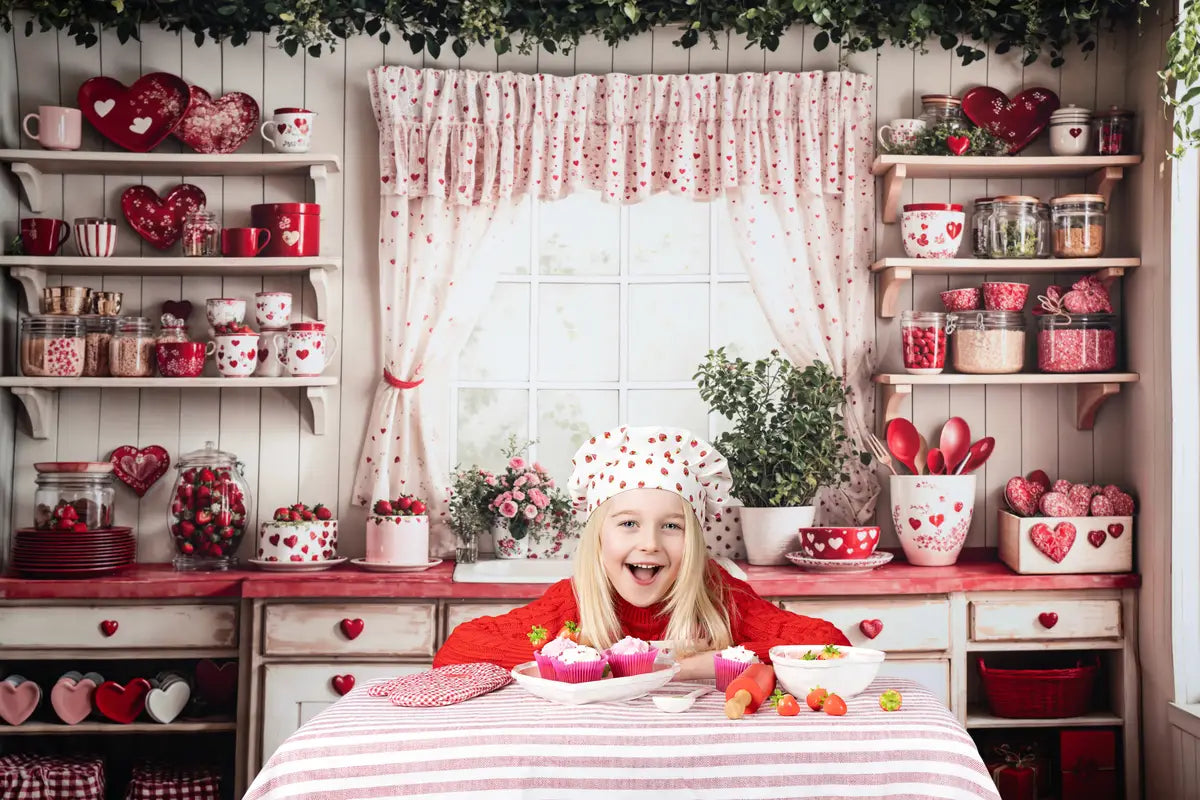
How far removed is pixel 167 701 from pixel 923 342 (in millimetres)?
2432

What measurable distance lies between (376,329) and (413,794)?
2240mm

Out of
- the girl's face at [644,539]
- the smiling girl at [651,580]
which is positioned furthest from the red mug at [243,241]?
the girl's face at [644,539]

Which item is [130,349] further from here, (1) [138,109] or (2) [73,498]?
(1) [138,109]

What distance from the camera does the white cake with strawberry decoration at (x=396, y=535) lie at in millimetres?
3281

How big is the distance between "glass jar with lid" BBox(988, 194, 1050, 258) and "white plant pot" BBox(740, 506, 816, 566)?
1.01 meters

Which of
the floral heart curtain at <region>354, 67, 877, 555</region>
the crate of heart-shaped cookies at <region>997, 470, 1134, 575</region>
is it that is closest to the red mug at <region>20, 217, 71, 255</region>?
the floral heart curtain at <region>354, 67, 877, 555</region>

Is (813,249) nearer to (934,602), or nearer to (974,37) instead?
(974,37)

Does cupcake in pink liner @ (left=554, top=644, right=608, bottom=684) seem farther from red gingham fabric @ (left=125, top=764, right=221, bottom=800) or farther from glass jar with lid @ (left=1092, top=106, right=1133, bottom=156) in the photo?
glass jar with lid @ (left=1092, top=106, right=1133, bottom=156)

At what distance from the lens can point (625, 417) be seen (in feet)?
12.0

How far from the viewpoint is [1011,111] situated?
3.55 metres

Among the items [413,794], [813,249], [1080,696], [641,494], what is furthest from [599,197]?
[413,794]

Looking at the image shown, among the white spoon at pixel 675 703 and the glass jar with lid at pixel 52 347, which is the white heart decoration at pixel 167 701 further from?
the white spoon at pixel 675 703

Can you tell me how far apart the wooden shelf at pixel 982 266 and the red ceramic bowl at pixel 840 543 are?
2.47ft

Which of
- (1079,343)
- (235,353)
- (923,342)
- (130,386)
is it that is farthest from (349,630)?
(1079,343)
